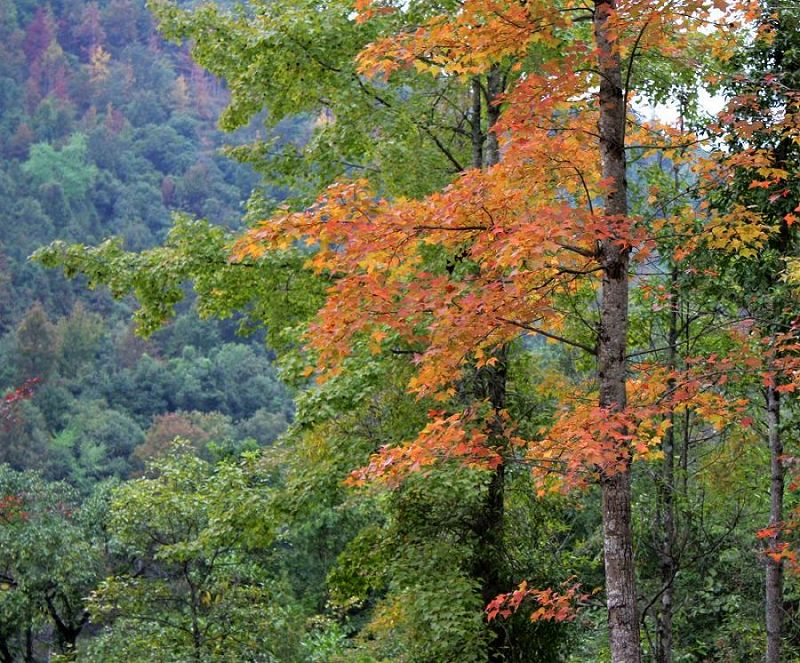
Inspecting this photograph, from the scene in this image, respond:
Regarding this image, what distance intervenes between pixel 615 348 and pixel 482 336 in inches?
29.4

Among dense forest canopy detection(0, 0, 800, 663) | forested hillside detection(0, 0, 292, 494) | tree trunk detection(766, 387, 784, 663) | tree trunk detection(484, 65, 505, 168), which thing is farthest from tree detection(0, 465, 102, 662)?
tree trunk detection(766, 387, 784, 663)

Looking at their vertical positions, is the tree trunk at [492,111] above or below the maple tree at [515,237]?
above

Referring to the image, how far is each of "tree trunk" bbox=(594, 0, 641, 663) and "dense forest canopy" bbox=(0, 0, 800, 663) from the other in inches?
0.6

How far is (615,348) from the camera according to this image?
16.3ft

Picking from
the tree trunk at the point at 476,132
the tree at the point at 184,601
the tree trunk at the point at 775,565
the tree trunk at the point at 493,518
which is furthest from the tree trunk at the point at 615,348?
the tree at the point at 184,601

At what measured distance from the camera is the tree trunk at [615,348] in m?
4.78

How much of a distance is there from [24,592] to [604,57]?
14893 millimetres

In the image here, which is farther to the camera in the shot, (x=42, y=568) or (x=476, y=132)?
(x=42, y=568)

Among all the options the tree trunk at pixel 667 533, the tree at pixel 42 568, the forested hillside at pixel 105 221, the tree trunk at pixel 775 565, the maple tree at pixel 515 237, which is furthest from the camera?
the forested hillside at pixel 105 221

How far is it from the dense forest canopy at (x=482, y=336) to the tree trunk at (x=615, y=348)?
2cm

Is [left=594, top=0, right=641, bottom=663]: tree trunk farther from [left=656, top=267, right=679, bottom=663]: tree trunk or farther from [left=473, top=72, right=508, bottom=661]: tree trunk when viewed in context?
[left=656, top=267, right=679, bottom=663]: tree trunk

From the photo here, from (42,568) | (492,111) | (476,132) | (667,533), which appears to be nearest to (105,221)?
(42,568)

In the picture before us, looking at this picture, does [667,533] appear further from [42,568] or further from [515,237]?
[42,568]

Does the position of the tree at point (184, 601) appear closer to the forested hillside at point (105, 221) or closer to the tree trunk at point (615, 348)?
the tree trunk at point (615, 348)
